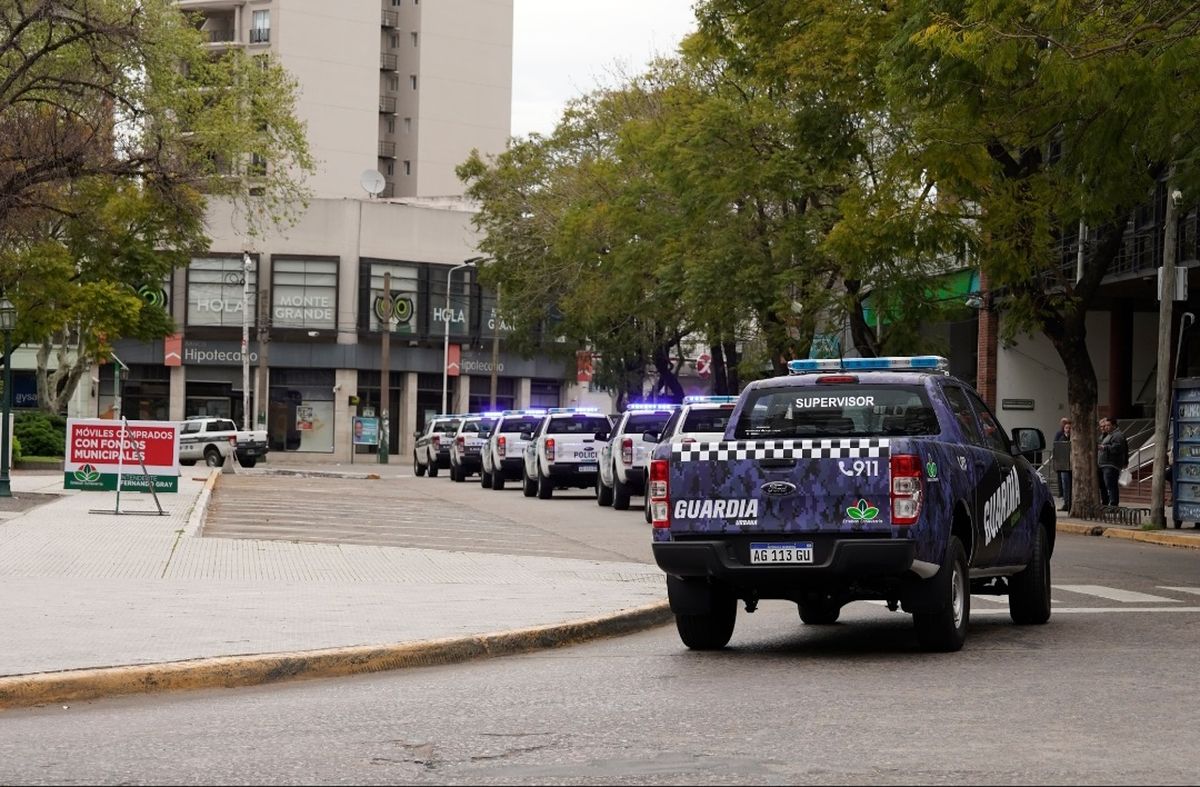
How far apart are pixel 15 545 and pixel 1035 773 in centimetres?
1385

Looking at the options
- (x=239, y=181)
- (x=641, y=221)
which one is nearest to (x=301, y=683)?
(x=641, y=221)

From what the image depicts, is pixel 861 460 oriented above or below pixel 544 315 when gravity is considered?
below

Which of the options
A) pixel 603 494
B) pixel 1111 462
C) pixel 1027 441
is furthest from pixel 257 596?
pixel 1111 462

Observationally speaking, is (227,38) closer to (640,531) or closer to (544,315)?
(544,315)

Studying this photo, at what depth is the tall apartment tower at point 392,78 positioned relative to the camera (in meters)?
88.1

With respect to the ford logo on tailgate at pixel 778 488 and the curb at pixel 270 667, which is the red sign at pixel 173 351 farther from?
the ford logo on tailgate at pixel 778 488

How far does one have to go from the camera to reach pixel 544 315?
60.6 meters

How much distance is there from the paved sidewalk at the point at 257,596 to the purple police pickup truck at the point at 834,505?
4.82ft

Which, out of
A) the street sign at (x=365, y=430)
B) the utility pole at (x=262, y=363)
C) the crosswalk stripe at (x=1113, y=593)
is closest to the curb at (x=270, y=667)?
the crosswalk stripe at (x=1113, y=593)

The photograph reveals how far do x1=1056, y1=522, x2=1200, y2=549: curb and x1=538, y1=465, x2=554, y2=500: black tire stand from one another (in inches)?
462

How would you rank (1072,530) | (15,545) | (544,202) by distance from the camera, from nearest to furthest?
(15,545), (1072,530), (544,202)

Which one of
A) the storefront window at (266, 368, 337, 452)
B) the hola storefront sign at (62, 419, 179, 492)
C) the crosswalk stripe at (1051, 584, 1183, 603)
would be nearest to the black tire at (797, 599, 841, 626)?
the crosswalk stripe at (1051, 584, 1183, 603)

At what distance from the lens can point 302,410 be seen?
7975cm

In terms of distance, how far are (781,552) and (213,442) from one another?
51.8m
